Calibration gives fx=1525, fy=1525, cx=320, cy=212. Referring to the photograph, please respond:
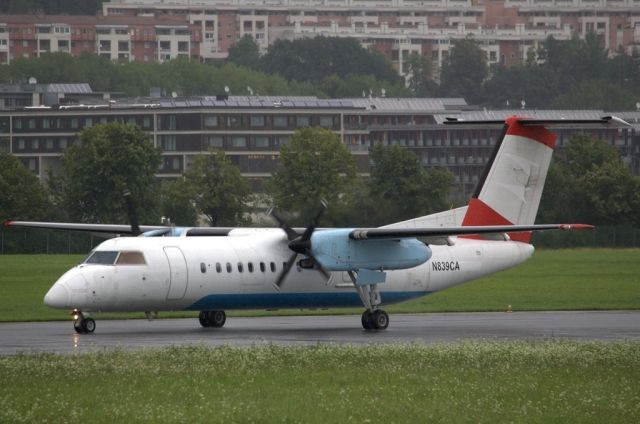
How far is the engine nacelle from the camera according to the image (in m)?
34.6

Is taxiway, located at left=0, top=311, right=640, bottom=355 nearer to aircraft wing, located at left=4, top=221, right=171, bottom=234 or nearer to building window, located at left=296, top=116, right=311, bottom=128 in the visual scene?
aircraft wing, located at left=4, top=221, right=171, bottom=234

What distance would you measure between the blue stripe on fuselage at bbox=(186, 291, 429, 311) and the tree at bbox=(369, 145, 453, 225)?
8.57 metres

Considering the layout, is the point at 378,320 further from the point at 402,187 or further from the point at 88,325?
the point at 402,187

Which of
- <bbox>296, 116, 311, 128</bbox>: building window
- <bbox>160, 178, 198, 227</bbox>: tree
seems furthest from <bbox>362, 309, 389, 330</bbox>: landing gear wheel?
<bbox>296, 116, 311, 128</bbox>: building window

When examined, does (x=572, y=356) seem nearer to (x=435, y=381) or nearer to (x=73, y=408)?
(x=435, y=381)

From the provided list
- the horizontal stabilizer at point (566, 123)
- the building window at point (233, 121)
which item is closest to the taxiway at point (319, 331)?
the horizontal stabilizer at point (566, 123)

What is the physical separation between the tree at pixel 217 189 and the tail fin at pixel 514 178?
4755 centimetres

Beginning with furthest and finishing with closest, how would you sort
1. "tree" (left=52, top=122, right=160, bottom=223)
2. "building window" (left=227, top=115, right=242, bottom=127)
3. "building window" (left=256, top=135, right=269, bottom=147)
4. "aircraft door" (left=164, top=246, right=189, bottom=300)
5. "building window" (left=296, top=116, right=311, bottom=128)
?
"building window" (left=296, top=116, right=311, bottom=128), "building window" (left=256, top=135, right=269, bottom=147), "building window" (left=227, top=115, right=242, bottom=127), "tree" (left=52, top=122, right=160, bottom=223), "aircraft door" (left=164, top=246, right=189, bottom=300)

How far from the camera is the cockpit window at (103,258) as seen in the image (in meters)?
32.8

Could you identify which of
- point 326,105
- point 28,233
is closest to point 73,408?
point 28,233

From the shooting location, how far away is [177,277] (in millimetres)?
33312

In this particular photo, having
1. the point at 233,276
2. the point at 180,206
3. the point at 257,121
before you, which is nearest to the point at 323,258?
the point at 233,276

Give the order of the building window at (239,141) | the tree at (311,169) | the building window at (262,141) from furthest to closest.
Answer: the building window at (262,141)
the building window at (239,141)
the tree at (311,169)

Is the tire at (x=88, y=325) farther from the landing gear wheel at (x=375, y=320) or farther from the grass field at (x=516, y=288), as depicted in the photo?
the landing gear wheel at (x=375, y=320)
